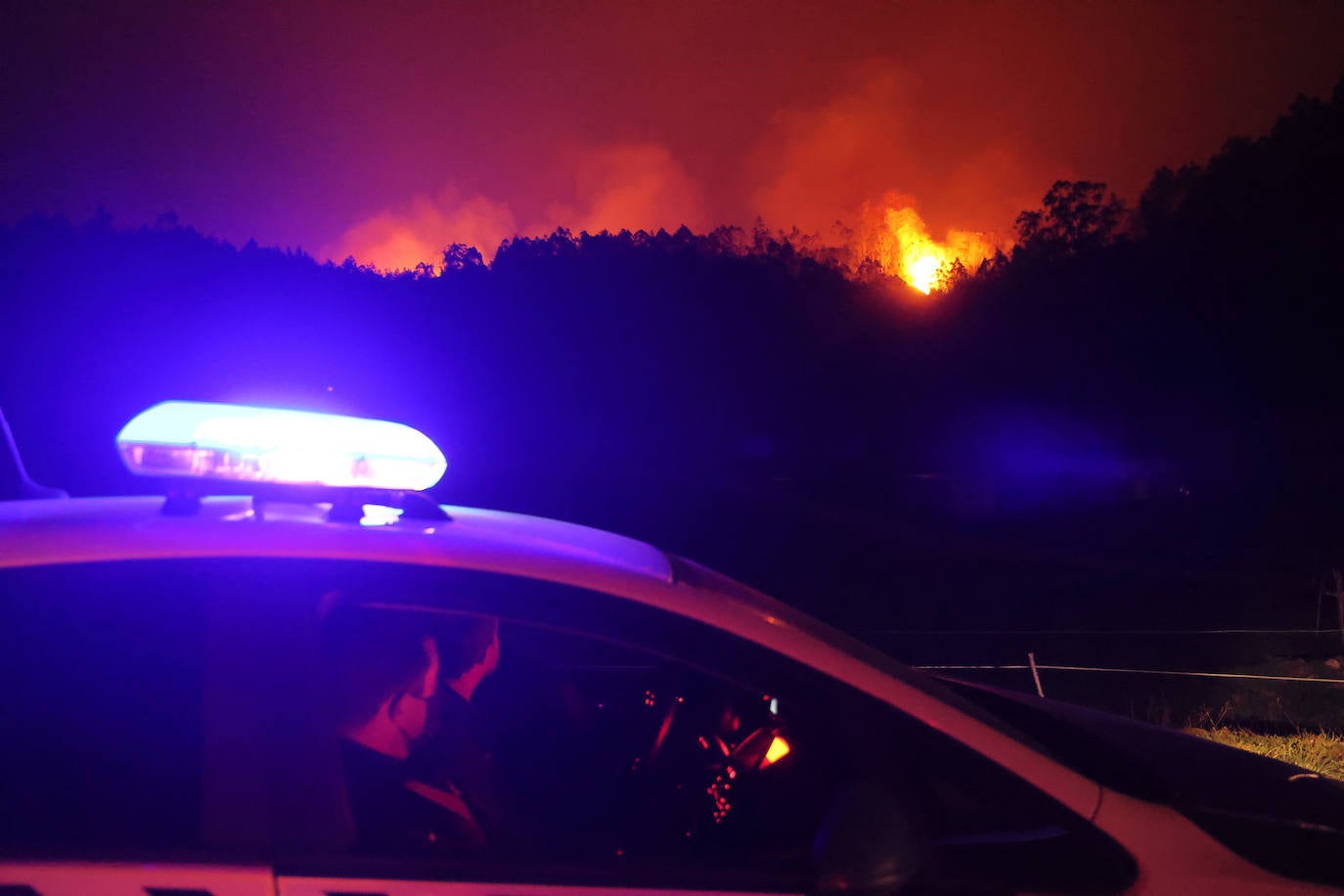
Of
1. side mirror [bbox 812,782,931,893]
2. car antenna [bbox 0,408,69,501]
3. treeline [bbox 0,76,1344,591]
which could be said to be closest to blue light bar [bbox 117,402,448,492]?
car antenna [bbox 0,408,69,501]

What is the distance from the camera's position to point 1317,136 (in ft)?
76.4

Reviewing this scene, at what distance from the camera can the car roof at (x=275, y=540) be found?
1558mm

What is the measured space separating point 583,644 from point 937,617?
10.2 m

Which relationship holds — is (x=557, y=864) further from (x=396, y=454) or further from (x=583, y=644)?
(x=583, y=644)

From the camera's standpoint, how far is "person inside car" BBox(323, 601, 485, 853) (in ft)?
5.58

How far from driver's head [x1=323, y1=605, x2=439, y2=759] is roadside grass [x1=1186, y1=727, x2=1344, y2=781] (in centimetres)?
392

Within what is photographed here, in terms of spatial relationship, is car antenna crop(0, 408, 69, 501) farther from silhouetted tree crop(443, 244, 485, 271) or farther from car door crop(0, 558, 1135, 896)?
silhouetted tree crop(443, 244, 485, 271)

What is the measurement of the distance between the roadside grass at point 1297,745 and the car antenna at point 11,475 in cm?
464

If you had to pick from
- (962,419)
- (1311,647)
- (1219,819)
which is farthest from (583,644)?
(962,419)

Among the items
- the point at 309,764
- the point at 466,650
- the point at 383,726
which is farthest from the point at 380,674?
the point at 466,650

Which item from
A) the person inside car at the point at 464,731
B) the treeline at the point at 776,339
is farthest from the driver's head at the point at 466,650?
the treeline at the point at 776,339

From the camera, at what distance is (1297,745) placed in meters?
4.79

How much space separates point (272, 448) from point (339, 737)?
21.0 inches

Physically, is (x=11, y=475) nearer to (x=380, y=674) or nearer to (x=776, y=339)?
(x=380, y=674)
